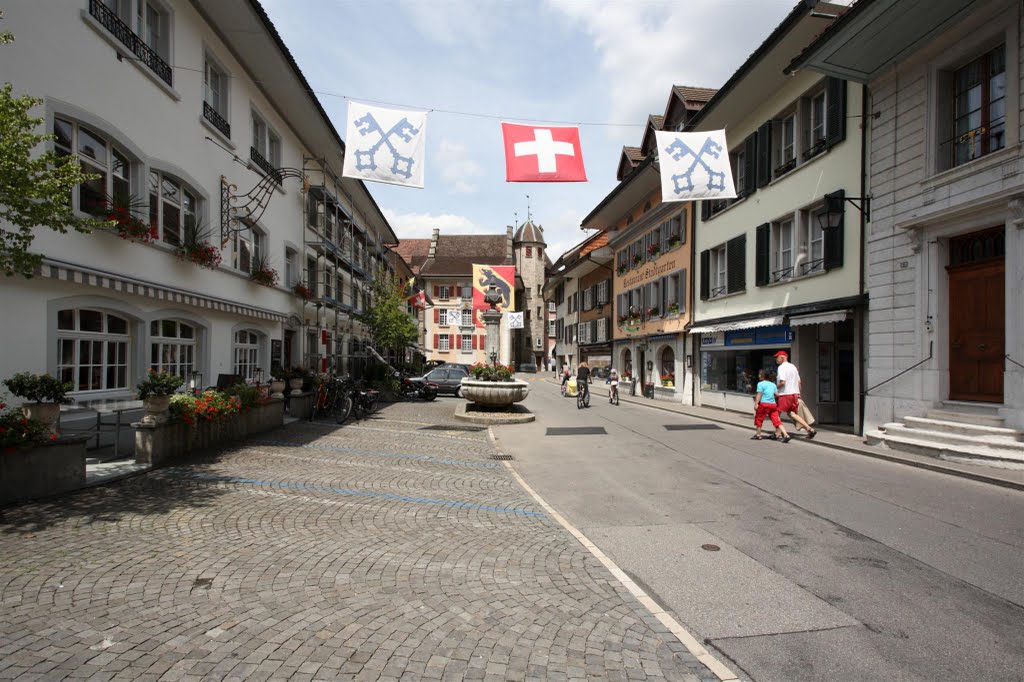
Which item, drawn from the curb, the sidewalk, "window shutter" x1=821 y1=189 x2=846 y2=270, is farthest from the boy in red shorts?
the curb

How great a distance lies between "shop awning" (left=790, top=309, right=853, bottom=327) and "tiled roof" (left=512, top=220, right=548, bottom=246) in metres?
58.4

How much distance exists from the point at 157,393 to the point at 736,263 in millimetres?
16206

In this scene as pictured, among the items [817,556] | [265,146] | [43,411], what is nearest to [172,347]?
[43,411]

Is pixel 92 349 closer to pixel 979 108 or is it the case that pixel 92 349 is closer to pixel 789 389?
pixel 789 389

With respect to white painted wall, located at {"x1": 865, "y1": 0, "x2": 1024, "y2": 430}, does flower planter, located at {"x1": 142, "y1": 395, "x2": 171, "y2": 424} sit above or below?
below

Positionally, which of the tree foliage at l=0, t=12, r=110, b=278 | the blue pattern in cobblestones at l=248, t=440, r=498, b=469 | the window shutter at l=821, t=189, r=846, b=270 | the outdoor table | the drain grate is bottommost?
the drain grate

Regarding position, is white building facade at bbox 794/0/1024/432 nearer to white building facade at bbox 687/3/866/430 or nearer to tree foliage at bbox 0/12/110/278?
white building facade at bbox 687/3/866/430

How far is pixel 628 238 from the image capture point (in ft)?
92.8

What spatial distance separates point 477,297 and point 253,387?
53.1ft

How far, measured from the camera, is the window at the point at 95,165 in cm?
846

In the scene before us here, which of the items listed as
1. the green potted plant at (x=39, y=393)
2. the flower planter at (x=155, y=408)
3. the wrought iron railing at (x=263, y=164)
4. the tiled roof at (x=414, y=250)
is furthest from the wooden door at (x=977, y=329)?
the tiled roof at (x=414, y=250)

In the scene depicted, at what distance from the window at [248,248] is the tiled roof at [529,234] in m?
55.5

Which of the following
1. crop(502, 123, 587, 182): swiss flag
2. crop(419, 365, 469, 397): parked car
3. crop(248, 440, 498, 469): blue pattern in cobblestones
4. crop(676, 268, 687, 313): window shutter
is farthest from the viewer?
crop(419, 365, 469, 397): parked car

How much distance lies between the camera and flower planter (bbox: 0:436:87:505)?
563 centimetres
